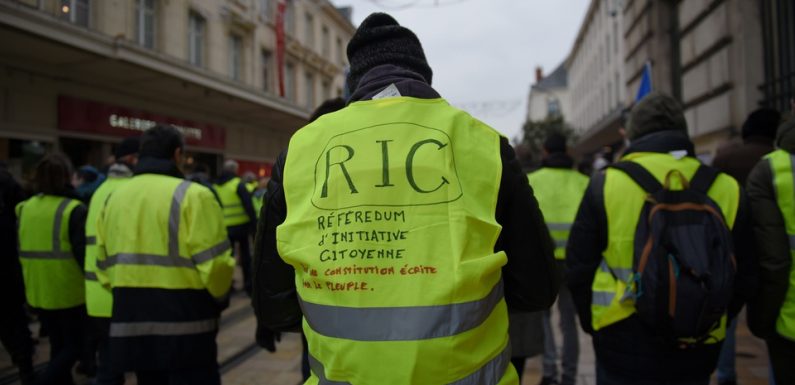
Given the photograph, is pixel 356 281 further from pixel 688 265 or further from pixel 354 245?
pixel 688 265

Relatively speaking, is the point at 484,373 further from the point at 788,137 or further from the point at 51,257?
the point at 51,257

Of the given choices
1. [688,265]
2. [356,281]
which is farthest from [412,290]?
[688,265]

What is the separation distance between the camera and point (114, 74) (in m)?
11.3

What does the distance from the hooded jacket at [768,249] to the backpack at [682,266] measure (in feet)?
1.51

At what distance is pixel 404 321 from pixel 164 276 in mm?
2085

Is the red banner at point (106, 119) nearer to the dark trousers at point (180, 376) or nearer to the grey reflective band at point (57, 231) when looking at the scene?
the grey reflective band at point (57, 231)

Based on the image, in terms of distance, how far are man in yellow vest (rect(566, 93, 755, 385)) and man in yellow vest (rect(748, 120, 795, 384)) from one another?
0.15 m

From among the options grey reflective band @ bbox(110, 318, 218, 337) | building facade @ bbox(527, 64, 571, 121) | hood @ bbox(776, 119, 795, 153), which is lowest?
grey reflective band @ bbox(110, 318, 218, 337)

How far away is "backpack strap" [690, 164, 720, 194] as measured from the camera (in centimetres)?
221

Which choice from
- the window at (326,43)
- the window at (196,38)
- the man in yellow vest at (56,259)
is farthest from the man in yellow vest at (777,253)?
the window at (326,43)

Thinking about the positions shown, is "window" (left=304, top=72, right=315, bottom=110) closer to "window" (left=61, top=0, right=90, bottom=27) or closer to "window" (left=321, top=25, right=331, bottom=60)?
"window" (left=321, top=25, right=331, bottom=60)

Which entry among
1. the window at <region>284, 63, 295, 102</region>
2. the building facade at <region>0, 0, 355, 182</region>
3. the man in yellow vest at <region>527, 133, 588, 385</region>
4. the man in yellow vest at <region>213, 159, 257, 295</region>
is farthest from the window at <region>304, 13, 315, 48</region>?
the man in yellow vest at <region>527, 133, 588, 385</region>

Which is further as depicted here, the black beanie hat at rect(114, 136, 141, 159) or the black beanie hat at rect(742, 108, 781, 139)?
the black beanie hat at rect(114, 136, 141, 159)

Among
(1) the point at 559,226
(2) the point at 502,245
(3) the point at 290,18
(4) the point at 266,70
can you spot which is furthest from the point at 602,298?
(3) the point at 290,18
